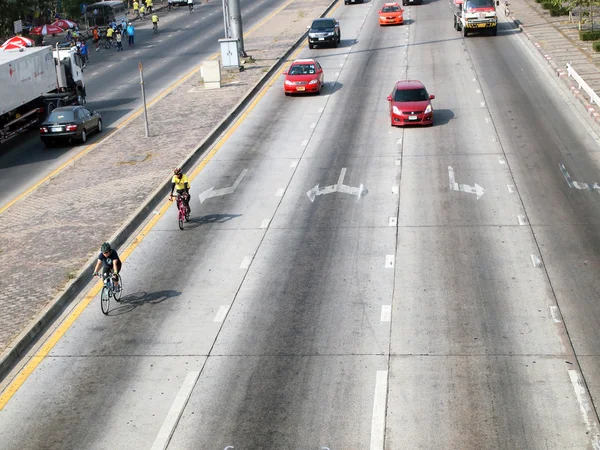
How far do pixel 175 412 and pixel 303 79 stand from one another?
29.7 meters

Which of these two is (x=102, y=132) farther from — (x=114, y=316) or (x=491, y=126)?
(x=114, y=316)

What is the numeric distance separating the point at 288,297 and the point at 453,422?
6.19 meters

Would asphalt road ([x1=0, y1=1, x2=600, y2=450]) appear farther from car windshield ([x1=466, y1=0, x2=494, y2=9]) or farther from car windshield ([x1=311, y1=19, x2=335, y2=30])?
car windshield ([x1=311, y1=19, x2=335, y2=30])

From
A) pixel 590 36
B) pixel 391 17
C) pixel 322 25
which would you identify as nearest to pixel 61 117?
pixel 322 25

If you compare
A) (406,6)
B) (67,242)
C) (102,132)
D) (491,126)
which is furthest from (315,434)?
(406,6)

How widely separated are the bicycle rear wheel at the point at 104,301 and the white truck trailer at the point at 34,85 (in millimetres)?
19783

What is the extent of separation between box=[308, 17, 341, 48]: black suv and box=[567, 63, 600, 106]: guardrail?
17414 millimetres

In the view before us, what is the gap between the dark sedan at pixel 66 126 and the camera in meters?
37.1

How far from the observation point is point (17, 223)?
87.4ft

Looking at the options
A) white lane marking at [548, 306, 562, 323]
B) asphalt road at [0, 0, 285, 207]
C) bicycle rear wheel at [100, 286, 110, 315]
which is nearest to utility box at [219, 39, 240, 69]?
asphalt road at [0, 0, 285, 207]

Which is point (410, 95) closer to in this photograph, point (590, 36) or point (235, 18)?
point (235, 18)

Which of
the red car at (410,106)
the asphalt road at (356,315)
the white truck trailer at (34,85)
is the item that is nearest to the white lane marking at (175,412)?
the asphalt road at (356,315)

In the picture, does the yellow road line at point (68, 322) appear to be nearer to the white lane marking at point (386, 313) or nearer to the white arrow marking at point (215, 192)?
Result: the white arrow marking at point (215, 192)

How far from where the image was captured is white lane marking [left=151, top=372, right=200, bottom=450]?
46.8 feet
